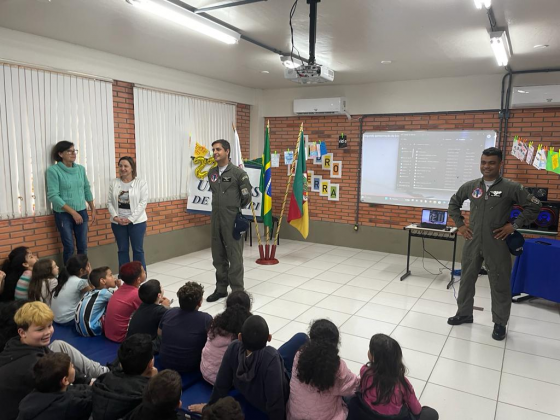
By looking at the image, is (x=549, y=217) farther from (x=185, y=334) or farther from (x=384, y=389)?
(x=185, y=334)

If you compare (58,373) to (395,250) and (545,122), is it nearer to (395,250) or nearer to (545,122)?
(395,250)

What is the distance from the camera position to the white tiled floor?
2779mm

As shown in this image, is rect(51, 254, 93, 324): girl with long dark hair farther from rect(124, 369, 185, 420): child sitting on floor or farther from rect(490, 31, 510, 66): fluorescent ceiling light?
rect(490, 31, 510, 66): fluorescent ceiling light

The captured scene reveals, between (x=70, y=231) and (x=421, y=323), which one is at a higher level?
(x=70, y=231)

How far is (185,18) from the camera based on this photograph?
3352mm

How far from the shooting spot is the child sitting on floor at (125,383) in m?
1.73

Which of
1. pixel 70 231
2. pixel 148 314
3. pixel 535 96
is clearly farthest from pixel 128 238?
pixel 535 96

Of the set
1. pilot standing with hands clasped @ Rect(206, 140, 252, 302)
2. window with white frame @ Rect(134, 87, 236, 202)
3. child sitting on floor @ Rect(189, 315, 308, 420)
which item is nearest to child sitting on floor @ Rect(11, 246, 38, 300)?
pilot standing with hands clasped @ Rect(206, 140, 252, 302)

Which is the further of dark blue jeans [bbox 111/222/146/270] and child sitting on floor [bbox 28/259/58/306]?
dark blue jeans [bbox 111/222/146/270]

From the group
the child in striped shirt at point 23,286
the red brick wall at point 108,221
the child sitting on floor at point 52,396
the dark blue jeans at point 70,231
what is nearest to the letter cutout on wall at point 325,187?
the red brick wall at point 108,221

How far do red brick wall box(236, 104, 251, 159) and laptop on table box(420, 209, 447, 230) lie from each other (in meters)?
3.81

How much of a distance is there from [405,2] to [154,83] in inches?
149

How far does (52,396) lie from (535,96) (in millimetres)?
6193

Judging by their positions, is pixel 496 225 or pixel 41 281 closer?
pixel 41 281
